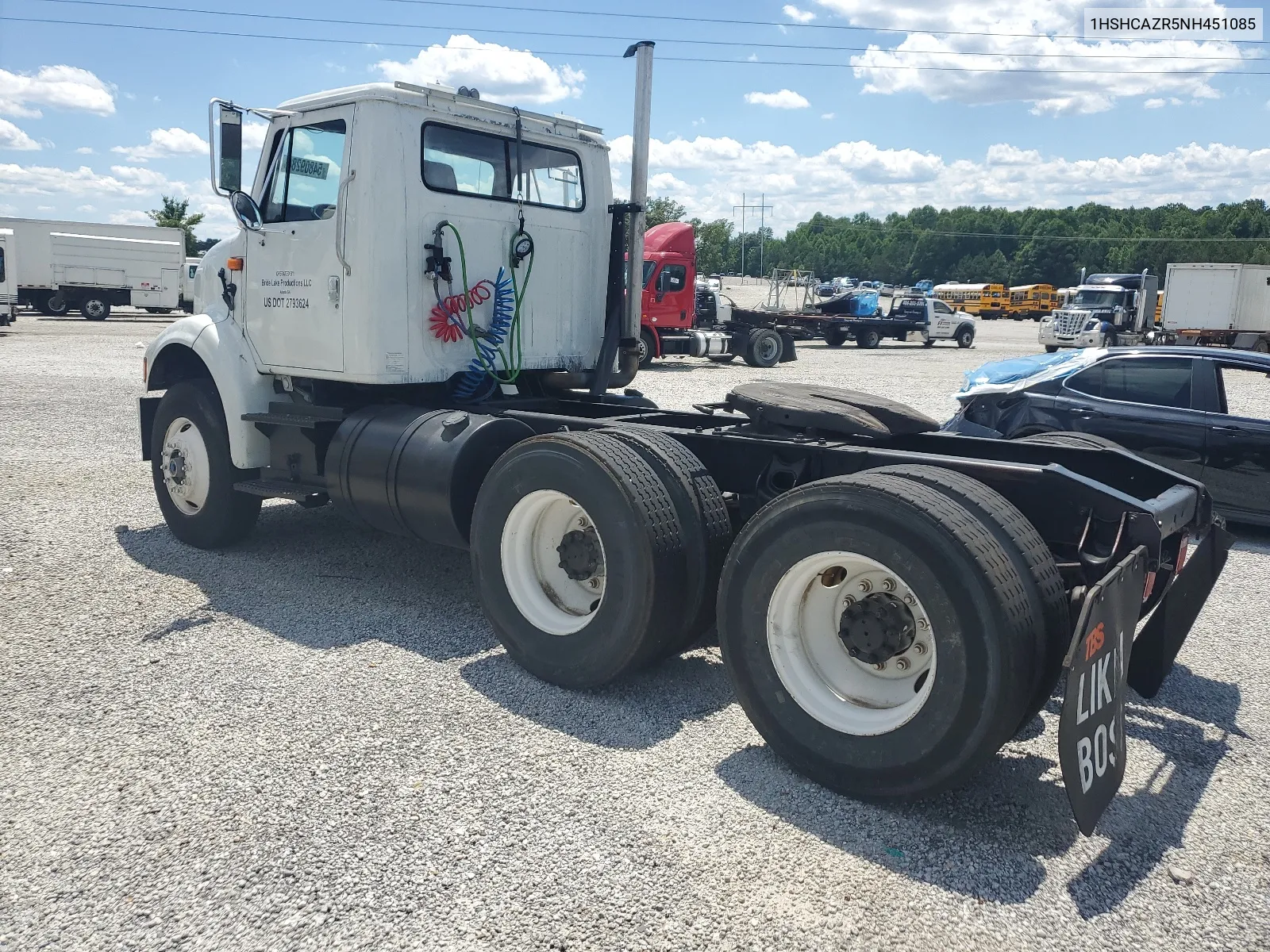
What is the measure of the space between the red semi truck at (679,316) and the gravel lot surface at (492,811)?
1754cm

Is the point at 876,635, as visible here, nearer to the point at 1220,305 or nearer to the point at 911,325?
the point at 911,325

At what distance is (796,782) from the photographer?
372cm

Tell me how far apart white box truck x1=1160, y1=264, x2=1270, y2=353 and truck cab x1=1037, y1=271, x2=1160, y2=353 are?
174 cm

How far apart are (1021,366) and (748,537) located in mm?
6065

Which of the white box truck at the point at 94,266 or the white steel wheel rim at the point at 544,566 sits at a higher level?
the white box truck at the point at 94,266

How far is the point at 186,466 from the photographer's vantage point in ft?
22.5

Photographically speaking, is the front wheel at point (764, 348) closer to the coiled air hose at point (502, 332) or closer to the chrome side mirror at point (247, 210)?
the coiled air hose at point (502, 332)

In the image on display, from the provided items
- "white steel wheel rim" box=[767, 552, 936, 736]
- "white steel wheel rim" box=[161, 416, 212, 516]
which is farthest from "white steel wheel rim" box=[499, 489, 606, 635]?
"white steel wheel rim" box=[161, 416, 212, 516]

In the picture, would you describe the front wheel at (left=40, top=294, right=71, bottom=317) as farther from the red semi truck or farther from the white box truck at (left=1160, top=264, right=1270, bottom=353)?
the white box truck at (left=1160, top=264, right=1270, bottom=353)

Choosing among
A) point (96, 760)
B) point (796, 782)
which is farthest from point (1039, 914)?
point (96, 760)

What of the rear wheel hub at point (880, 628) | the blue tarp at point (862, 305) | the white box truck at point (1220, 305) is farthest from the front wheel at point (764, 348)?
the rear wheel hub at point (880, 628)

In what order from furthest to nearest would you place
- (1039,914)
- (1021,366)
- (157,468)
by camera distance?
(1021,366)
(157,468)
(1039,914)

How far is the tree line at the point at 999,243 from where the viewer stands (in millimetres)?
99250

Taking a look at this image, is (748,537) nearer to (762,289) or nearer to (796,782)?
(796,782)
